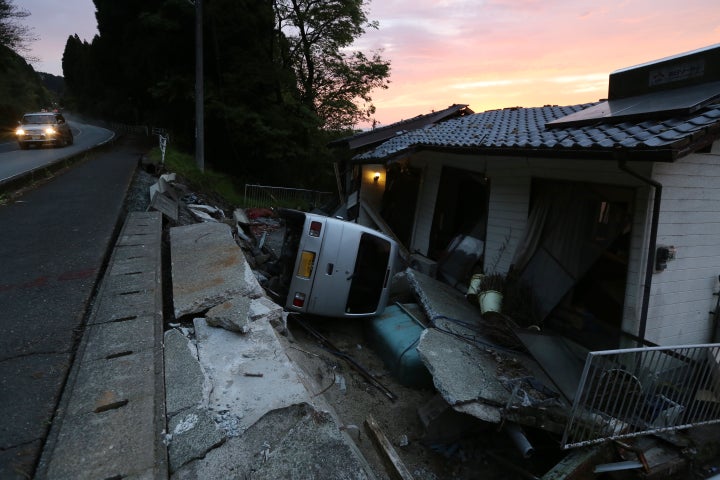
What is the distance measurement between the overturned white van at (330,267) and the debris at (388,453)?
207 centimetres

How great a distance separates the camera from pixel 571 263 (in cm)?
546

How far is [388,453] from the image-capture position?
12.4 feet

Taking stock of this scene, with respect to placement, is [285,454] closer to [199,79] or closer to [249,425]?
[249,425]

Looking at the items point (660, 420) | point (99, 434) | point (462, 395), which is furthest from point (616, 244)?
point (99, 434)

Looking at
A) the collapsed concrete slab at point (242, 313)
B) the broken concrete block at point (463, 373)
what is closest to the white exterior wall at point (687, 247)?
the broken concrete block at point (463, 373)

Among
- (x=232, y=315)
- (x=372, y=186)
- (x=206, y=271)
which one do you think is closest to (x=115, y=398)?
(x=232, y=315)

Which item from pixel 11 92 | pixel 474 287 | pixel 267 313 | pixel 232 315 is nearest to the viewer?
pixel 232 315

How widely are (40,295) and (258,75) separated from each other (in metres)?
16.8

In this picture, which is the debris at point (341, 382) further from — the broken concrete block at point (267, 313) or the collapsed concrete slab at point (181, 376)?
the collapsed concrete slab at point (181, 376)

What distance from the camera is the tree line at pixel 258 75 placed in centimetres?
1909

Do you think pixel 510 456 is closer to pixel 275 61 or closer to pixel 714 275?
pixel 714 275

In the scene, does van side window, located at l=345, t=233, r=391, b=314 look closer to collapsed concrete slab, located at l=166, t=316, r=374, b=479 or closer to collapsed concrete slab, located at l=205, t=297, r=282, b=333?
collapsed concrete slab, located at l=205, t=297, r=282, b=333

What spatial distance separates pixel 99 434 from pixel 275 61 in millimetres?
21109

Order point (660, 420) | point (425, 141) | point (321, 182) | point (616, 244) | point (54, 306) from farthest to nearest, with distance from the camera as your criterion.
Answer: point (321, 182)
point (425, 141)
point (616, 244)
point (54, 306)
point (660, 420)
